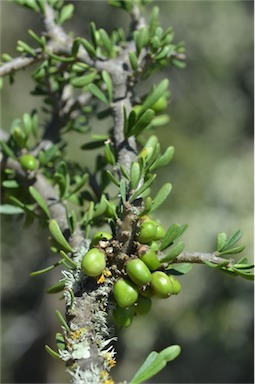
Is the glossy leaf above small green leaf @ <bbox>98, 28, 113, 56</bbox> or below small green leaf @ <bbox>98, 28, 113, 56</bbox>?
below

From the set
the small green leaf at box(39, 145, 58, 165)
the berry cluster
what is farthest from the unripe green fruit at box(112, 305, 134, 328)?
the small green leaf at box(39, 145, 58, 165)

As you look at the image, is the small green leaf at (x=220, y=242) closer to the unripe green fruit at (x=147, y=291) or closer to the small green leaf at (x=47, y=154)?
the unripe green fruit at (x=147, y=291)

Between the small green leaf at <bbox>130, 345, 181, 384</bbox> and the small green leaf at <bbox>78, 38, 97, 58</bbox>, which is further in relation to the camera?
the small green leaf at <bbox>78, 38, 97, 58</bbox>

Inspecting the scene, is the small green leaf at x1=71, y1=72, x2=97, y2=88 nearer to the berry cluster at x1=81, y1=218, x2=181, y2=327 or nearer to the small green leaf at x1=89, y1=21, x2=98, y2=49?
the small green leaf at x1=89, y1=21, x2=98, y2=49

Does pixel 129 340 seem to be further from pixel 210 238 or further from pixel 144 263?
pixel 144 263

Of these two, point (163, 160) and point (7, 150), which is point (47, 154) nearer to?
point (7, 150)

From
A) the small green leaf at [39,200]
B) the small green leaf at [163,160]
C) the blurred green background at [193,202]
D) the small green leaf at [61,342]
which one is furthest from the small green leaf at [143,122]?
the blurred green background at [193,202]

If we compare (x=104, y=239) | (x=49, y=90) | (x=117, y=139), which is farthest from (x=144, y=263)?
(x=49, y=90)

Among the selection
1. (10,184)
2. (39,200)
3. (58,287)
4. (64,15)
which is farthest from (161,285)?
(64,15)
